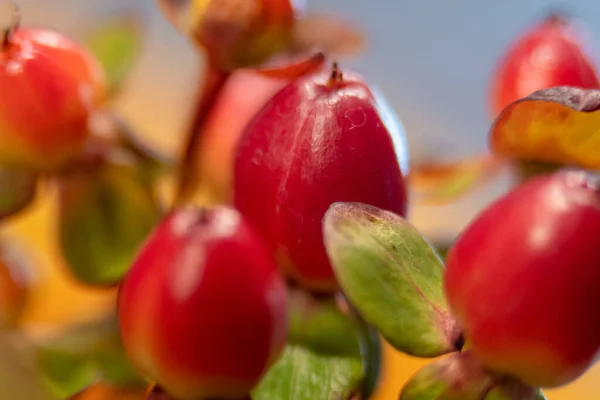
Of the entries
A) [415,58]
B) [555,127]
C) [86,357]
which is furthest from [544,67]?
[415,58]

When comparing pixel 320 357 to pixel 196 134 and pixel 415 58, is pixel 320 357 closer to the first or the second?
pixel 196 134

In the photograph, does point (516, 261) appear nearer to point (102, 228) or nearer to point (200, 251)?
point (200, 251)

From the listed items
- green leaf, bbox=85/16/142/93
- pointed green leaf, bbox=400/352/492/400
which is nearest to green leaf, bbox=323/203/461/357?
pointed green leaf, bbox=400/352/492/400

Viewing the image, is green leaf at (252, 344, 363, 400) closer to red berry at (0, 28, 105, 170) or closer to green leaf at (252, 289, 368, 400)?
green leaf at (252, 289, 368, 400)

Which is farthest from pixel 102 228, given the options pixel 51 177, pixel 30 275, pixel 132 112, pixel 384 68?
pixel 384 68

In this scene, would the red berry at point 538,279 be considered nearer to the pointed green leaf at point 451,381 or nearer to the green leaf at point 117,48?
the pointed green leaf at point 451,381
